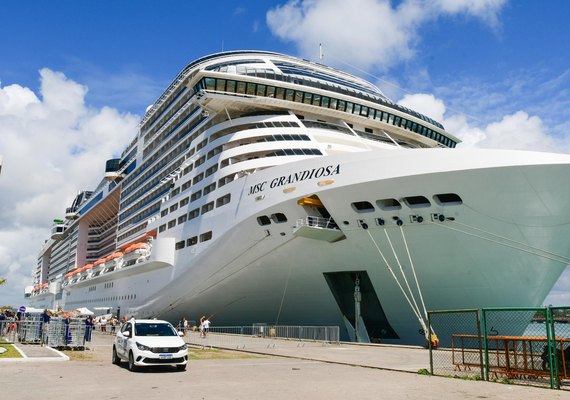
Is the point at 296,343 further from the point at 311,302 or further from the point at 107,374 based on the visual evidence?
the point at 107,374

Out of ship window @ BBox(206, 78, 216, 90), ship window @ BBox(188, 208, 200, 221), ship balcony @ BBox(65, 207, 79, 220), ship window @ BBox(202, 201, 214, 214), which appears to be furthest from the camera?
ship balcony @ BBox(65, 207, 79, 220)

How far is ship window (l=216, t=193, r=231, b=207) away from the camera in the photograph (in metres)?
24.3

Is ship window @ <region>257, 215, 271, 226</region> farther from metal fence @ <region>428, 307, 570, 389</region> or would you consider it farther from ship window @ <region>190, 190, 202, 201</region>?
metal fence @ <region>428, 307, 570, 389</region>

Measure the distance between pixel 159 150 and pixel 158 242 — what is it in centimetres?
1293

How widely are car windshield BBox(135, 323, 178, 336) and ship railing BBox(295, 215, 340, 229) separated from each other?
7.86m

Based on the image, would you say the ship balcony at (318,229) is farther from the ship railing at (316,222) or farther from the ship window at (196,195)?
the ship window at (196,195)

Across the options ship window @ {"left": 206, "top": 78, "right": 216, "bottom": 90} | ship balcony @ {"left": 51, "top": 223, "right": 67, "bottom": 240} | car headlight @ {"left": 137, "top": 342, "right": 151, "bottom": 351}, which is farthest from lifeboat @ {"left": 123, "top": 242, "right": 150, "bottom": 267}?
ship balcony @ {"left": 51, "top": 223, "right": 67, "bottom": 240}

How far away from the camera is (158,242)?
29.6m

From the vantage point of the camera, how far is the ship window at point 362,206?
1905cm

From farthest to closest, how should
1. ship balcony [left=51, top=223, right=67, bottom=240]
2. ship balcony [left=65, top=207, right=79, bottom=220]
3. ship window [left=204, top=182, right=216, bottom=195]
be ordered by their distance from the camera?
ship balcony [left=51, top=223, right=67, bottom=240]
ship balcony [left=65, top=207, right=79, bottom=220]
ship window [left=204, top=182, right=216, bottom=195]

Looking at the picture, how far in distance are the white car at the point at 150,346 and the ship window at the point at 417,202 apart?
945 cm

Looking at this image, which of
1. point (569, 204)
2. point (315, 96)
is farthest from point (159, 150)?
point (569, 204)

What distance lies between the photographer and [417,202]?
59.8 feet

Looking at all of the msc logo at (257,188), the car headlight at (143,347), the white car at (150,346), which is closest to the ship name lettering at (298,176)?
the msc logo at (257,188)
